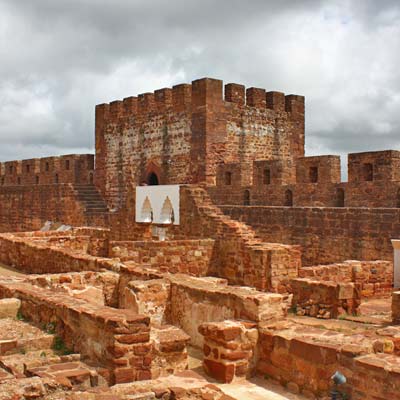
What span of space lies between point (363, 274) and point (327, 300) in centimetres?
228

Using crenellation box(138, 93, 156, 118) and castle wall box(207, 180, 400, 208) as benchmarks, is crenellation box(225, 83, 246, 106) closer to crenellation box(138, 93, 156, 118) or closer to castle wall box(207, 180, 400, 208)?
crenellation box(138, 93, 156, 118)

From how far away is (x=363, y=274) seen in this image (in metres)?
11.9

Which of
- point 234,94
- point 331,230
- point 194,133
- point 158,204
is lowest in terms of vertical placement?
point 331,230

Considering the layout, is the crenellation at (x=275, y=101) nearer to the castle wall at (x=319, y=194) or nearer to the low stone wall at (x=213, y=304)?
the castle wall at (x=319, y=194)

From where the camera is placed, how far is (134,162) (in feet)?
77.9

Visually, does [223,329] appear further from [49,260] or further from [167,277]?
[49,260]

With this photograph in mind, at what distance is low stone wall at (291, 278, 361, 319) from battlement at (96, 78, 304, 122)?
35.9 feet

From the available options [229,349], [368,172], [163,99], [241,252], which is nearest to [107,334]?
[229,349]

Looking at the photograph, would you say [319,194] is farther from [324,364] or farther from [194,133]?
[324,364]

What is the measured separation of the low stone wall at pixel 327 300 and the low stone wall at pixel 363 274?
1.36 m

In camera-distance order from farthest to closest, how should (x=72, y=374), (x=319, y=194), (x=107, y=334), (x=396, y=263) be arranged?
(x=319, y=194) → (x=396, y=263) → (x=107, y=334) → (x=72, y=374)

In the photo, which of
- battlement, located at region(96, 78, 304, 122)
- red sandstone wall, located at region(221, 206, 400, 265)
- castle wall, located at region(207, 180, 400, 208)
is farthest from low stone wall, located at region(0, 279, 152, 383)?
battlement, located at region(96, 78, 304, 122)

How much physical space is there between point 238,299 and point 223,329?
0.72 meters

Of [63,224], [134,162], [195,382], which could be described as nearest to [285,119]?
[134,162]
